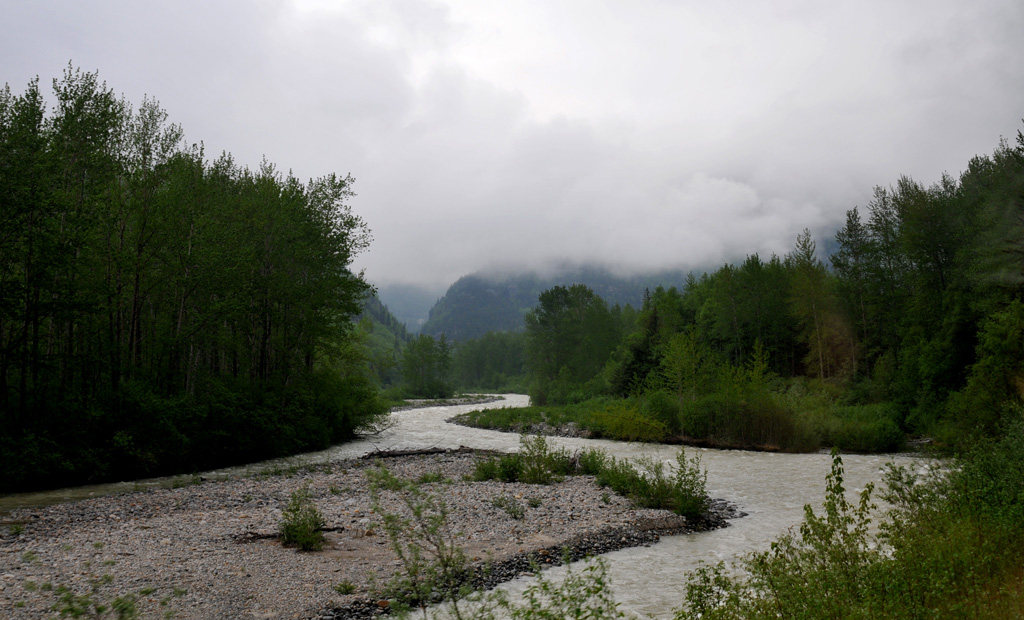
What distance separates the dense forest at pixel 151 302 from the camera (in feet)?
62.8

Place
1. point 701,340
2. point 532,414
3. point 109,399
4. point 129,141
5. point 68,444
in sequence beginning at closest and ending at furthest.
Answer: point 68,444
point 109,399
point 129,141
point 532,414
point 701,340

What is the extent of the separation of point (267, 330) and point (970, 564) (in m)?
33.0

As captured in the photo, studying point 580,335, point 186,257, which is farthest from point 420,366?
point 186,257

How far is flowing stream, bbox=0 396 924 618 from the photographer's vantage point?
1077 centimetres

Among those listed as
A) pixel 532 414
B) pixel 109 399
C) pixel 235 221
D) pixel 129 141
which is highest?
pixel 129 141

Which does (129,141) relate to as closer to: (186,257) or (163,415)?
(186,257)

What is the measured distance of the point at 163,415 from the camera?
75.2ft

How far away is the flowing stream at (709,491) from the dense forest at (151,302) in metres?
1.70

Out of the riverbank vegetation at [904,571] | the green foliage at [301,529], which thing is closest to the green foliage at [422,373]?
the green foliage at [301,529]

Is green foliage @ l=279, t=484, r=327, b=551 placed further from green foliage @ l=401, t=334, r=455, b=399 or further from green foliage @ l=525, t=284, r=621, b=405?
green foliage @ l=401, t=334, r=455, b=399

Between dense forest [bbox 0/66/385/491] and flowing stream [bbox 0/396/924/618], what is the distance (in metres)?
1.70

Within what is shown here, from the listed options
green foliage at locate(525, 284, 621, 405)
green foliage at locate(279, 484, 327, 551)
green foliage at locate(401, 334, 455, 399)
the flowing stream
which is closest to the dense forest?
the flowing stream

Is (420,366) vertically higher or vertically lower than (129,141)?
lower

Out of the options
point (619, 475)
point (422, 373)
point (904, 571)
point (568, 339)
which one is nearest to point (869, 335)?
point (619, 475)
